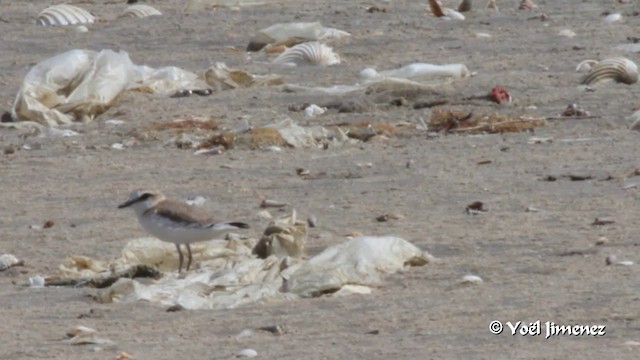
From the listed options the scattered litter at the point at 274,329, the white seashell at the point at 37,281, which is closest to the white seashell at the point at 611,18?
the white seashell at the point at 37,281

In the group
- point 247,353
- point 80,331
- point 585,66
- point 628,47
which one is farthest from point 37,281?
point 628,47

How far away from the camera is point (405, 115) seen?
416 inches

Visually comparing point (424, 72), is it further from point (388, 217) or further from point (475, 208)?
point (388, 217)

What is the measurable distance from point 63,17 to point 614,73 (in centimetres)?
585

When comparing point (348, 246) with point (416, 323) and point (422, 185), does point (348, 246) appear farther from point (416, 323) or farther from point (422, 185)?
point (422, 185)

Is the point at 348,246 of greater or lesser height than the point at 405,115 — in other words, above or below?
above

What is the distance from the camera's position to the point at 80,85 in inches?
437

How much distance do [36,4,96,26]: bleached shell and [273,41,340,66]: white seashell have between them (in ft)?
10.0

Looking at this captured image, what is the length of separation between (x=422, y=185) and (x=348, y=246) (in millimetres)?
2087

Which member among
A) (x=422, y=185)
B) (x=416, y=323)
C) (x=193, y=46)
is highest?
(x=416, y=323)


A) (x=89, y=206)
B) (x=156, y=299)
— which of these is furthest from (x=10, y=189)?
(x=156, y=299)

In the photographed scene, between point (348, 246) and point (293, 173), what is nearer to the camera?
point (348, 246)

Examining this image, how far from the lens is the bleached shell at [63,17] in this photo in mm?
14594

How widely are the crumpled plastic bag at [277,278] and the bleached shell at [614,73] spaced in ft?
15.9
